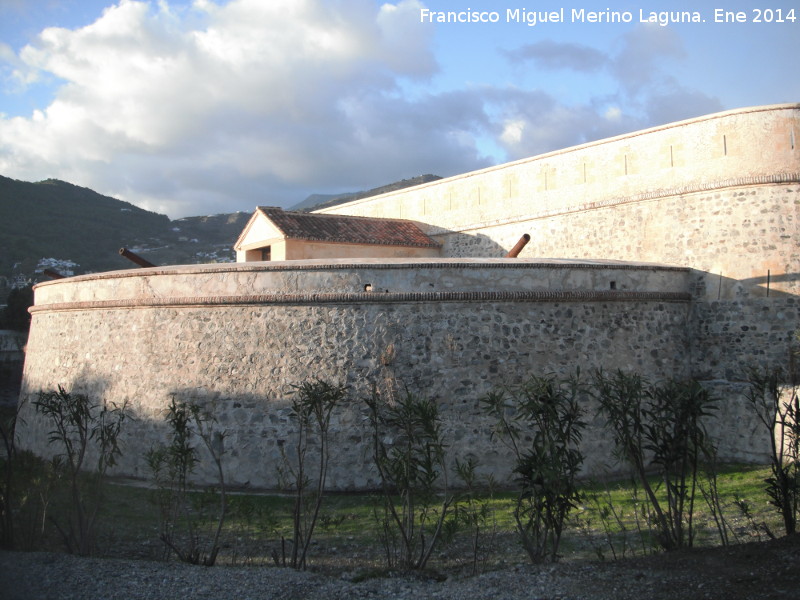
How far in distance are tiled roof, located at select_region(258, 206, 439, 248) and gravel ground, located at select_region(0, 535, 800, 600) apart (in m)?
10.6

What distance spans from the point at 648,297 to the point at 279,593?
841 cm

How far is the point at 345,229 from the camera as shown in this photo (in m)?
17.3

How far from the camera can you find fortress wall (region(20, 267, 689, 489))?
10.2 meters

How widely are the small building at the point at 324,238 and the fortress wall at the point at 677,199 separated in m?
2.31

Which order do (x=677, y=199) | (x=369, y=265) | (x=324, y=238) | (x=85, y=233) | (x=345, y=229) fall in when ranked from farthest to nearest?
(x=85, y=233)
(x=345, y=229)
(x=324, y=238)
(x=677, y=199)
(x=369, y=265)

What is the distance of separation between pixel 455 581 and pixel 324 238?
36.6 feet

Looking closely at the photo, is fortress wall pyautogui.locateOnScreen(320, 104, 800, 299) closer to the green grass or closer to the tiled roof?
the tiled roof

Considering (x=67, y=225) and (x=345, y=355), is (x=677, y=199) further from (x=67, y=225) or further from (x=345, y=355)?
(x=67, y=225)

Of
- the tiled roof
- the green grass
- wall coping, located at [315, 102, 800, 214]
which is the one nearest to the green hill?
the tiled roof

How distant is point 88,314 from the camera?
1200 cm

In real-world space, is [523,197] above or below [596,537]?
above

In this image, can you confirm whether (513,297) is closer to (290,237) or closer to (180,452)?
(180,452)

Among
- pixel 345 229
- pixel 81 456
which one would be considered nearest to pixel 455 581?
pixel 81 456

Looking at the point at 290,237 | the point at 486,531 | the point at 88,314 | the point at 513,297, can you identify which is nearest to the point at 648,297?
the point at 513,297
